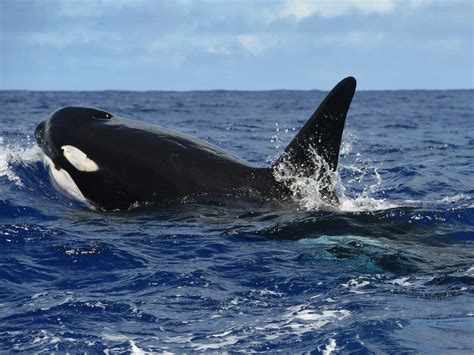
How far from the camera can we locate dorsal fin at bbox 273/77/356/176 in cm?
1054

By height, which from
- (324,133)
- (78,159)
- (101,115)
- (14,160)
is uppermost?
(101,115)

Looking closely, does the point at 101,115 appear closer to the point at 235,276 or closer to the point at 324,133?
the point at 324,133

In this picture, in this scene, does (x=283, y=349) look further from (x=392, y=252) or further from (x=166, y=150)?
(x=166, y=150)

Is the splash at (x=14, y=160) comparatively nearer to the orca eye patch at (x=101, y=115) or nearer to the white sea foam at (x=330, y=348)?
the orca eye patch at (x=101, y=115)

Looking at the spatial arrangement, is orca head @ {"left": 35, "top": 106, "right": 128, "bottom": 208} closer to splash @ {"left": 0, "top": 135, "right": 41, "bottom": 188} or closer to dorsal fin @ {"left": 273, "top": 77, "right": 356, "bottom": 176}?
splash @ {"left": 0, "top": 135, "right": 41, "bottom": 188}

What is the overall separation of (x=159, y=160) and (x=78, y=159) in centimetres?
130

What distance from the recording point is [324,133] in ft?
34.9

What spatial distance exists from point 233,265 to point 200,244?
959 millimetres

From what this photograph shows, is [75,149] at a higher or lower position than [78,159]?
higher

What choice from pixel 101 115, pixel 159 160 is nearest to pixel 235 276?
pixel 159 160

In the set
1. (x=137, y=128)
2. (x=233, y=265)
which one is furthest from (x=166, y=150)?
(x=233, y=265)

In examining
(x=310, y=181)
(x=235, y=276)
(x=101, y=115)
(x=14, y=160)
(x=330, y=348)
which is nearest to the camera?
(x=330, y=348)

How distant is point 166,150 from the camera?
457 inches

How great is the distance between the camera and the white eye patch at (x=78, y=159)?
38.7 feet
